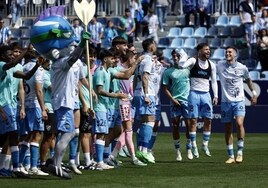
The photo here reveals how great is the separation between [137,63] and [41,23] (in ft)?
10.2

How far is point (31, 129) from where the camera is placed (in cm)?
1942

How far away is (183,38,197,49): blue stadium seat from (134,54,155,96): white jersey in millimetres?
17974

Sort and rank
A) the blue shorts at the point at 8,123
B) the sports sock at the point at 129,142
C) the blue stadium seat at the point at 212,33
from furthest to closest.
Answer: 1. the blue stadium seat at the point at 212,33
2. the sports sock at the point at 129,142
3. the blue shorts at the point at 8,123

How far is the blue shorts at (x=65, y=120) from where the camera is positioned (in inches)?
718

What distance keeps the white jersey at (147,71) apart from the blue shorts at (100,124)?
1755mm

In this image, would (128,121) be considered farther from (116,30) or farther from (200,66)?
(116,30)

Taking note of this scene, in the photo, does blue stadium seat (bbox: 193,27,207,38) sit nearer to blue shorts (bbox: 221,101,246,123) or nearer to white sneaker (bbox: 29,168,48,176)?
blue shorts (bbox: 221,101,246,123)

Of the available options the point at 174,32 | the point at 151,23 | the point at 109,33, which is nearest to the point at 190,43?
the point at 174,32

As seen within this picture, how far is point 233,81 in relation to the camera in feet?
75.1

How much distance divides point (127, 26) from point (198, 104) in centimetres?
1752

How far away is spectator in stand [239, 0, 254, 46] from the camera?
39219 mm

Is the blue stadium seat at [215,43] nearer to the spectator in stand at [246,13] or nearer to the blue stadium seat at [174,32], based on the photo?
the spectator in stand at [246,13]

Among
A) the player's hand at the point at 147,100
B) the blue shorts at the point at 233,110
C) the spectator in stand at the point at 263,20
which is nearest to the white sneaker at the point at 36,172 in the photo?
the player's hand at the point at 147,100

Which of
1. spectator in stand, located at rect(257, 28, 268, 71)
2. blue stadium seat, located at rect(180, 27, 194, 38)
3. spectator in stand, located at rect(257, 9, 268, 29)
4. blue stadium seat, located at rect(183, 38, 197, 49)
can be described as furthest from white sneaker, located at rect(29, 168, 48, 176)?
blue stadium seat, located at rect(180, 27, 194, 38)
